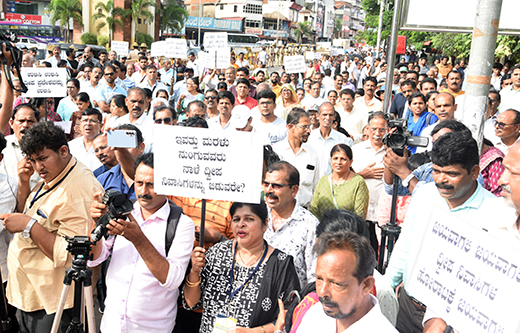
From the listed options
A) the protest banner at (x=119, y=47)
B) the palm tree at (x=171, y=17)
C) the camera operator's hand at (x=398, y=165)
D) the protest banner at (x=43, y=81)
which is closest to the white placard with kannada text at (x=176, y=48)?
the protest banner at (x=119, y=47)

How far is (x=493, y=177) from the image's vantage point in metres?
4.21

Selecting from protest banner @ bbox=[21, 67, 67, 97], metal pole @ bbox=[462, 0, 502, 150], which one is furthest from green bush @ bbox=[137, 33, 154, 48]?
metal pole @ bbox=[462, 0, 502, 150]

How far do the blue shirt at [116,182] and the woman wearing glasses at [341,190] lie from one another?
171 cm

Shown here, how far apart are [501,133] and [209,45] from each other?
8184 mm

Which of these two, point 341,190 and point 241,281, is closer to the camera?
point 241,281

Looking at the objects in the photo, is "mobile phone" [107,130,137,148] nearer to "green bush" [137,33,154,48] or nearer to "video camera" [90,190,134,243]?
"video camera" [90,190,134,243]

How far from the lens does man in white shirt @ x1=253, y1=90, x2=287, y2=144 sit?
21.8 feet

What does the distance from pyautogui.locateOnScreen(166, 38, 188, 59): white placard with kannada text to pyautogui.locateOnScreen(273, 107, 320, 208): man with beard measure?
7.42 meters

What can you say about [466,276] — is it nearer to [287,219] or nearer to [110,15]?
[287,219]

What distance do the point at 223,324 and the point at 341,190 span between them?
1950 mm

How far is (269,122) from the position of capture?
6.77 m

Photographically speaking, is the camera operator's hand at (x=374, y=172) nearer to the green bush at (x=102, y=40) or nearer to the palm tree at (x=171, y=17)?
the green bush at (x=102, y=40)

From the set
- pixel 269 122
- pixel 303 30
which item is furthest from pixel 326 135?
pixel 303 30

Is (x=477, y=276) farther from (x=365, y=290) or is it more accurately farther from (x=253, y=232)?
(x=253, y=232)
